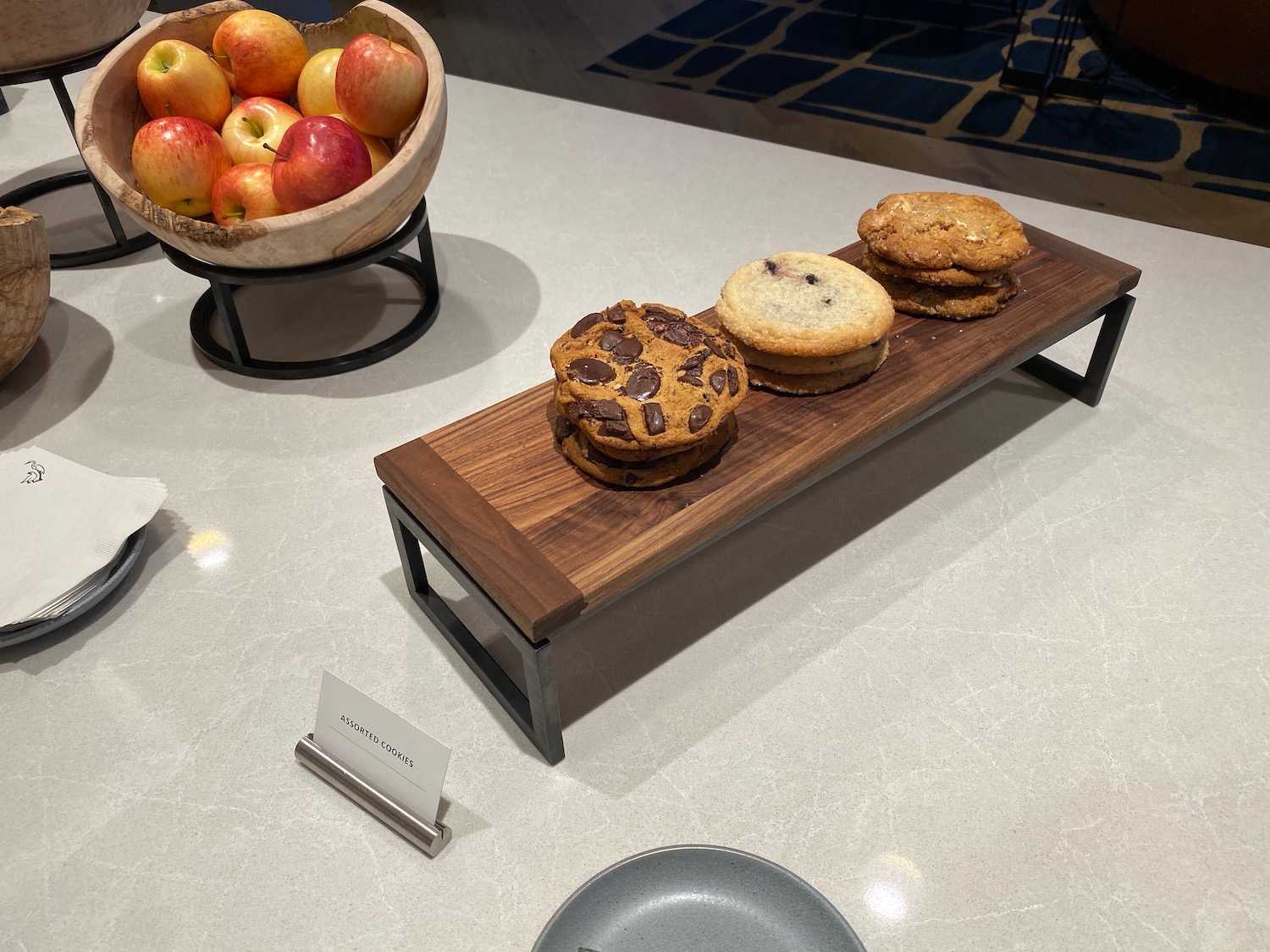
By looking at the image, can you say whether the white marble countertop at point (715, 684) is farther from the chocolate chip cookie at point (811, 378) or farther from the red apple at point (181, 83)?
the red apple at point (181, 83)

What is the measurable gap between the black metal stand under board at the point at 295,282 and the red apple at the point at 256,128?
22 cm

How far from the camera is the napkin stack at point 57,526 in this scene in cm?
141

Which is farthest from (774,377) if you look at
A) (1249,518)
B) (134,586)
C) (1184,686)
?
(134,586)

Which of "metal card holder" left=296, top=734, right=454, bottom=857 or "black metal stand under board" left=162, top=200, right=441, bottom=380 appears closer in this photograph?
"metal card holder" left=296, top=734, right=454, bottom=857

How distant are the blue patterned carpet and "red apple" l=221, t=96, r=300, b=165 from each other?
1.31 metres

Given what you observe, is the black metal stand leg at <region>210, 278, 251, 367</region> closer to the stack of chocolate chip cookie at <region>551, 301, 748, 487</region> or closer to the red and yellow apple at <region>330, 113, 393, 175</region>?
the red and yellow apple at <region>330, 113, 393, 175</region>

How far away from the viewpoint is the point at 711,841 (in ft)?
3.92

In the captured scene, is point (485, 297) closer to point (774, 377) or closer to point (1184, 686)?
point (774, 377)

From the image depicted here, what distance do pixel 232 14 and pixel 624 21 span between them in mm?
1252

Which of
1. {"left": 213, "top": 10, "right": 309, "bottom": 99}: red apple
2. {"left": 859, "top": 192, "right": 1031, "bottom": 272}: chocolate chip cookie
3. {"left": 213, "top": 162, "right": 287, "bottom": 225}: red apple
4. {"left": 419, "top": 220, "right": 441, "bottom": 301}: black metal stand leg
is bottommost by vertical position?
{"left": 419, "top": 220, "right": 441, "bottom": 301}: black metal stand leg

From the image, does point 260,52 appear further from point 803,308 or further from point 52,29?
point 803,308

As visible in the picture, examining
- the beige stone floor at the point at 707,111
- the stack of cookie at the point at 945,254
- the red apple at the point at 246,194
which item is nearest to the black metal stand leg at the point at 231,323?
the red apple at the point at 246,194

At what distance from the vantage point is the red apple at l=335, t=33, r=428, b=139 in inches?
67.4

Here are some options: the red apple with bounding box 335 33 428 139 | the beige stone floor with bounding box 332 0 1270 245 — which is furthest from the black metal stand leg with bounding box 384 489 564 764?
the beige stone floor with bounding box 332 0 1270 245
